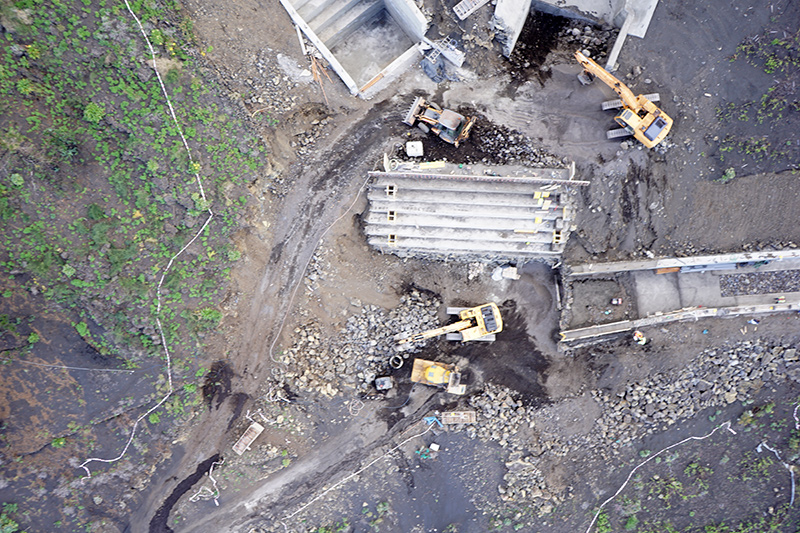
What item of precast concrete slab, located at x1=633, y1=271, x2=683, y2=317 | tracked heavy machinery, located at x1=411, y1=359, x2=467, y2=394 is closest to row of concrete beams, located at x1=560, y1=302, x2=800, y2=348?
precast concrete slab, located at x1=633, y1=271, x2=683, y2=317

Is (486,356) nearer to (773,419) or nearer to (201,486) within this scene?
(773,419)

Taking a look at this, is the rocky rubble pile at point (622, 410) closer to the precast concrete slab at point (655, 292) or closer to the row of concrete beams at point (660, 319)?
the row of concrete beams at point (660, 319)

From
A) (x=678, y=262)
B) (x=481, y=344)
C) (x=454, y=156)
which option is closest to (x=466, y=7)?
(x=454, y=156)

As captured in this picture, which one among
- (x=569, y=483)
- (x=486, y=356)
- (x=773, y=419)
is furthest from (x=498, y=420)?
(x=773, y=419)

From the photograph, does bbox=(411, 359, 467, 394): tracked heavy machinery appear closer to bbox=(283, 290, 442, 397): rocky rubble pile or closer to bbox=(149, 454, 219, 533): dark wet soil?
bbox=(283, 290, 442, 397): rocky rubble pile

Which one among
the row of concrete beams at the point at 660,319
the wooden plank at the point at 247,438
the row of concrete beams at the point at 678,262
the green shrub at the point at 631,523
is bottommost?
the green shrub at the point at 631,523

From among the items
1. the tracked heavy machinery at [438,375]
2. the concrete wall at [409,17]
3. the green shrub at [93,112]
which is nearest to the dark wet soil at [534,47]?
the concrete wall at [409,17]
